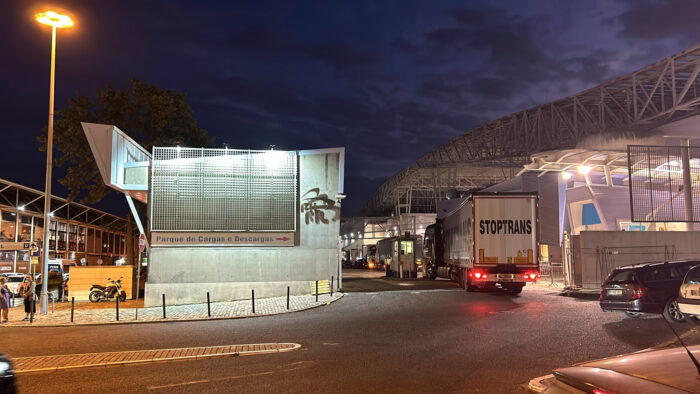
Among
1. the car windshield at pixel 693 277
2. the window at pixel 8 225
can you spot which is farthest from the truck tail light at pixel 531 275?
the window at pixel 8 225

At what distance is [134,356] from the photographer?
1001cm

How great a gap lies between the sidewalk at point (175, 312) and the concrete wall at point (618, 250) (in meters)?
10.7

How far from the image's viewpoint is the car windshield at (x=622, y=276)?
1340 centimetres

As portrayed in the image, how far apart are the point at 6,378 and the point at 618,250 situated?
23.5m

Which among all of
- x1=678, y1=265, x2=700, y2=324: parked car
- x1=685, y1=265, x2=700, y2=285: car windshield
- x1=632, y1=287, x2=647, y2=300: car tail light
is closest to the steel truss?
x1=632, y1=287, x2=647, y2=300: car tail light

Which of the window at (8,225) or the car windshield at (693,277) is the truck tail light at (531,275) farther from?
the window at (8,225)

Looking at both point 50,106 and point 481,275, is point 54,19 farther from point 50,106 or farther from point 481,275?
point 481,275

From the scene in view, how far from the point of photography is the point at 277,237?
73.9ft

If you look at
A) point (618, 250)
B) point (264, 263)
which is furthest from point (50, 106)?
point (618, 250)

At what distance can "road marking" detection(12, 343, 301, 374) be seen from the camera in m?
9.29

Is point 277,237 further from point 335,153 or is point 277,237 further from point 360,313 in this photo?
point 360,313

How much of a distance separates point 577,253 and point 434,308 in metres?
9.37

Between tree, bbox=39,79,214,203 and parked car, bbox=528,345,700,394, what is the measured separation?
1182 inches

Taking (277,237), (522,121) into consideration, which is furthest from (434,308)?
(522,121)
